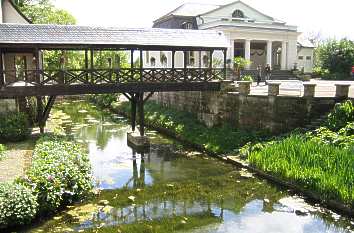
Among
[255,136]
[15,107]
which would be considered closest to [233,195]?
[255,136]

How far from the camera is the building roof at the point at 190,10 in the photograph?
3847 centimetres

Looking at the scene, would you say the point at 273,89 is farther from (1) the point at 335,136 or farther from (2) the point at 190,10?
(2) the point at 190,10

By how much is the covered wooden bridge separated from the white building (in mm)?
12166

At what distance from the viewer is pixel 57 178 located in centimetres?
1124

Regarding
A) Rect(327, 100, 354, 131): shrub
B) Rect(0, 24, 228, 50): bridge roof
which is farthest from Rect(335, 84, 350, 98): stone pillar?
Rect(0, 24, 228, 50): bridge roof

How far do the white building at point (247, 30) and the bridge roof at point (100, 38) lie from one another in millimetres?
12422

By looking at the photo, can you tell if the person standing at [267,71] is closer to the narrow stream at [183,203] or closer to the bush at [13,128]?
the narrow stream at [183,203]

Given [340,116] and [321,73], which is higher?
[321,73]

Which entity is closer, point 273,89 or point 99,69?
point 99,69

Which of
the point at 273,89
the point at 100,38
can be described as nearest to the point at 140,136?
the point at 100,38

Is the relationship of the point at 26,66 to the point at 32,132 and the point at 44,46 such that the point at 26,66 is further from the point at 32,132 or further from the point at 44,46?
Result: the point at 44,46

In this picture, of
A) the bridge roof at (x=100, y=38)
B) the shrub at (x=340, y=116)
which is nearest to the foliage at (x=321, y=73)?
the bridge roof at (x=100, y=38)

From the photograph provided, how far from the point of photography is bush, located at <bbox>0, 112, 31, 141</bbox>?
18391 millimetres

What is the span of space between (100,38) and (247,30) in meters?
18.8
